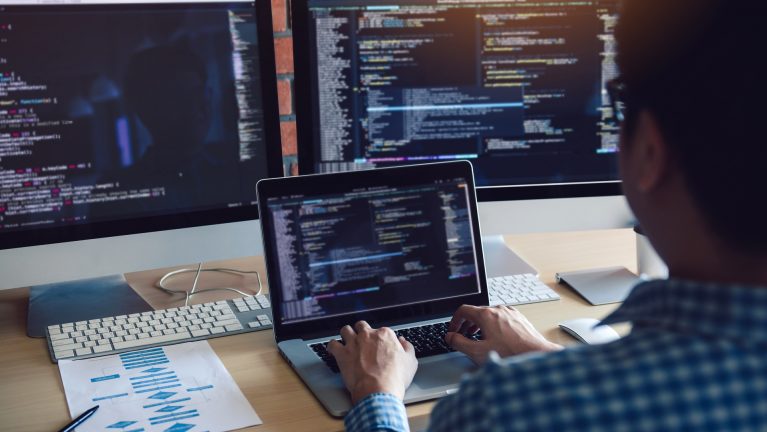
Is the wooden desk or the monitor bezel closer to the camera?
the wooden desk

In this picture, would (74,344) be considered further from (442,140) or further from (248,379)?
(442,140)

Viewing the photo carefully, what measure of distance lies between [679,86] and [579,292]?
864 millimetres

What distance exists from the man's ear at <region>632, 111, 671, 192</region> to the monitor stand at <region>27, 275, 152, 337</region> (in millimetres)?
917

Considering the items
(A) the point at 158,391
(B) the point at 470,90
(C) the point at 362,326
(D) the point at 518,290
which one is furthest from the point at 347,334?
(B) the point at 470,90

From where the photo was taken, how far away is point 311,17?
135cm

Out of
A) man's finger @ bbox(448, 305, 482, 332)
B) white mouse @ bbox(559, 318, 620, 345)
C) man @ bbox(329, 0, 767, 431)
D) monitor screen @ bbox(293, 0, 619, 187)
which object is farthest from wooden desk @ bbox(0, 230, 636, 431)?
man @ bbox(329, 0, 767, 431)

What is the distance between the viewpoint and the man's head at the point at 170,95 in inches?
50.3

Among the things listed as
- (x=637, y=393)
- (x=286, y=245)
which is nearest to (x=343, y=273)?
(x=286, y=245)

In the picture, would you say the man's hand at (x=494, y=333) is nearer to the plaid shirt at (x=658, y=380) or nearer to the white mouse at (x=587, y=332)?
the white mouse at (x=587, y=332)

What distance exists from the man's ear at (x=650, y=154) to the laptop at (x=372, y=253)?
58 cm

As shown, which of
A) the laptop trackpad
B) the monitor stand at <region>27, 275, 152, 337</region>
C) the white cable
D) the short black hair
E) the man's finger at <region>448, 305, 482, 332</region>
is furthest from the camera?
the white cable

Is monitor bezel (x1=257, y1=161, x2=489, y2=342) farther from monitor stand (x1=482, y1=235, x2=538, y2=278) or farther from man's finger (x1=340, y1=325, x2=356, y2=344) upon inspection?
monitor stand (x1=482, y1=235, x2=538, y2=278)

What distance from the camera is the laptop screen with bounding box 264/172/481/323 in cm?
123

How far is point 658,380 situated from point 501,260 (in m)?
0.98
